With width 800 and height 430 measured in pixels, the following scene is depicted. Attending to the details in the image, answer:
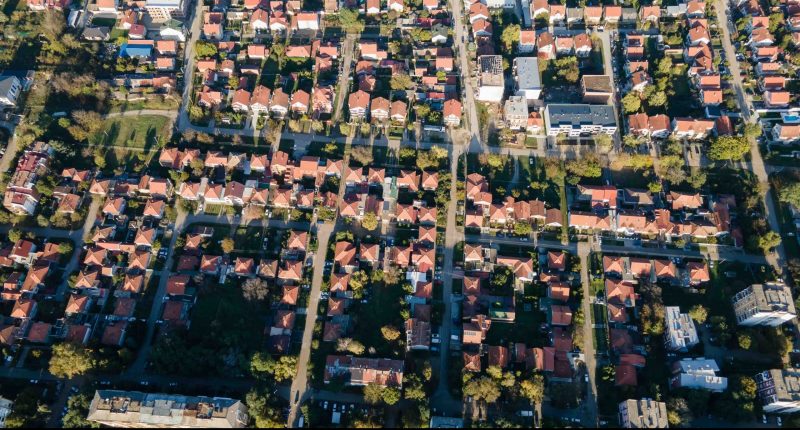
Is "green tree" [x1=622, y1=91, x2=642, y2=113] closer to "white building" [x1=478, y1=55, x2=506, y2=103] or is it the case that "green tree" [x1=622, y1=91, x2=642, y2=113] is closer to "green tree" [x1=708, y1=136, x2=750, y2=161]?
"green tree" [x1=708, y1=136, x2=750, y2=161]

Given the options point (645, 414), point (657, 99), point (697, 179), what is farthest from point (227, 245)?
point (657, 99)

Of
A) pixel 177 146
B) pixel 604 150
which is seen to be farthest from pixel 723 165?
pixel 177 146

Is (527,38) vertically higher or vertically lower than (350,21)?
lower

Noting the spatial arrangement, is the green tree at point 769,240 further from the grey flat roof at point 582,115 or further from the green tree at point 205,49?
the green tree at point 205,49

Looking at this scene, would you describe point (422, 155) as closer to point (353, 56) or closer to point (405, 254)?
point (405, 254)

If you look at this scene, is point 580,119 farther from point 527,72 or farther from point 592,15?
point 592,15

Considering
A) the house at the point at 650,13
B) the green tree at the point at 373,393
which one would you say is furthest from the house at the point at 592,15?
the green tree at the point at 373,393
